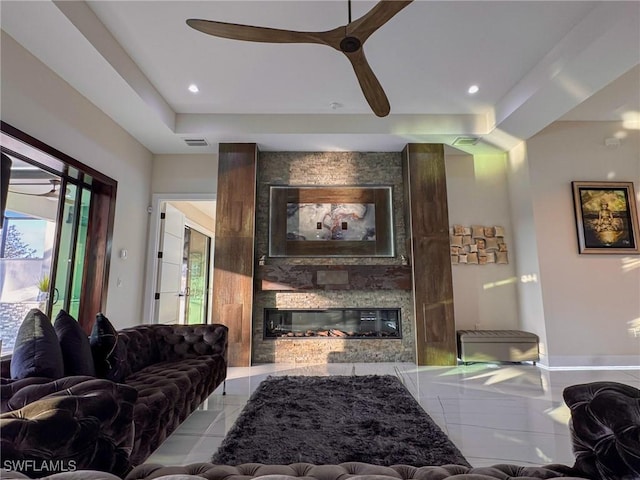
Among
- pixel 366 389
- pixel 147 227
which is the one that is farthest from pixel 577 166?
pixel 147 227

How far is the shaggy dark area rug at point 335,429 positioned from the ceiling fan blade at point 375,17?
2.68 meters

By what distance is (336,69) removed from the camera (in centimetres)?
378

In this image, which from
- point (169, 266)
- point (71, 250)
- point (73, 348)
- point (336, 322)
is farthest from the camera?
point (169, 266)

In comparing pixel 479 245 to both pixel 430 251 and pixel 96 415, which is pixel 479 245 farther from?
pixel 96 415

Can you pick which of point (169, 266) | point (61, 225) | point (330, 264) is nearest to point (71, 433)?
point (61, 225)

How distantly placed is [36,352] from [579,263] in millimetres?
5890

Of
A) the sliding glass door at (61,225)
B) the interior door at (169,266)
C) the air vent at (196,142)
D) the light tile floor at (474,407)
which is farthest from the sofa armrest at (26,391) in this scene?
the air vent at (196,142)

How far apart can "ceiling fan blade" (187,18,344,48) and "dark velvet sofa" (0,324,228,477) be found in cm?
215

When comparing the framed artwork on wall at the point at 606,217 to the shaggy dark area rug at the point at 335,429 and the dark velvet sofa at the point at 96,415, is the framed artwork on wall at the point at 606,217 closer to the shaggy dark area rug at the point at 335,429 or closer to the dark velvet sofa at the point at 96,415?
the shaggy dark area rug at the point at 335,429

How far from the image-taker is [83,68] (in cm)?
329

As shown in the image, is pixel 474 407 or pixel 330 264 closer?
pixel 474 407

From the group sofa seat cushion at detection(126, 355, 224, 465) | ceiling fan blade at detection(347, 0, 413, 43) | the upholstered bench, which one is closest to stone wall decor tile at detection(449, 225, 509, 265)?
the upholstered bench

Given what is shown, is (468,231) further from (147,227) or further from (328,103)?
(147,227)

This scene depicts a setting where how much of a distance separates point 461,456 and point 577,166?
4652mm
